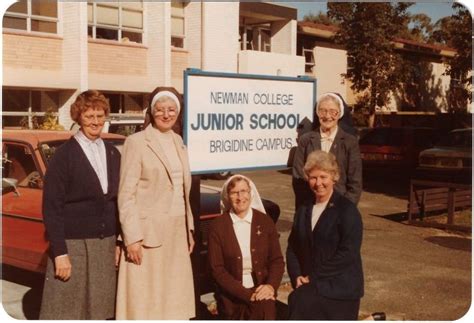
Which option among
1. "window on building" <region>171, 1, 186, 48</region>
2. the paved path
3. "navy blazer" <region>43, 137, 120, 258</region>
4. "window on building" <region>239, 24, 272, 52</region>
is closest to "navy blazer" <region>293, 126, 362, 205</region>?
"navy blazer" <region>43, 137, 120, 258</region>

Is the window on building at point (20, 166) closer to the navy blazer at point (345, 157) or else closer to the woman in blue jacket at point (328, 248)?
the navy blazer at point (345, 157)

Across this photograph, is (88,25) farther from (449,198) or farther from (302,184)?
(302,184)

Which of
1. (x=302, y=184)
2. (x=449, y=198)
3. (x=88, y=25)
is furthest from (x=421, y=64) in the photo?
(x=302, y=184)

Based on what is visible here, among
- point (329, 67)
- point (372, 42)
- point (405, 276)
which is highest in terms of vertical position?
point (372, 42)

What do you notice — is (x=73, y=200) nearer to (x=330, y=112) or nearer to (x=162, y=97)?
(x=162, y=97)

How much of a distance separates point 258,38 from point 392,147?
13.7 m

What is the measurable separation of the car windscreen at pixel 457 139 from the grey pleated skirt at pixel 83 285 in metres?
11.4

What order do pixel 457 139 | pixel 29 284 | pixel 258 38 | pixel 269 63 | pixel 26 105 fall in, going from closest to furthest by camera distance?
pixel 29 284
pixel 457 139
pixel 26 105
pixel 269 63
pixel 258 38

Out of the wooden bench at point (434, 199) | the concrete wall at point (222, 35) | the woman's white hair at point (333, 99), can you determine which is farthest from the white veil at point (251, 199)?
the concrete wall at point (222, 35)

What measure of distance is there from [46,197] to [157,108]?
880mm

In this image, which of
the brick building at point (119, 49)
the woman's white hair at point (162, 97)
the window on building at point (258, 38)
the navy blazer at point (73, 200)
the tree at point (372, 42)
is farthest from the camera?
the window on building at point (258, 38)

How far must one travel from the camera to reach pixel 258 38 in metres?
28.3

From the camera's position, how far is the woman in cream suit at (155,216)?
3842 millimetres

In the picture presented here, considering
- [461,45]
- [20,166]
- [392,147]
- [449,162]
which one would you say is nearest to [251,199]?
[20,166]
